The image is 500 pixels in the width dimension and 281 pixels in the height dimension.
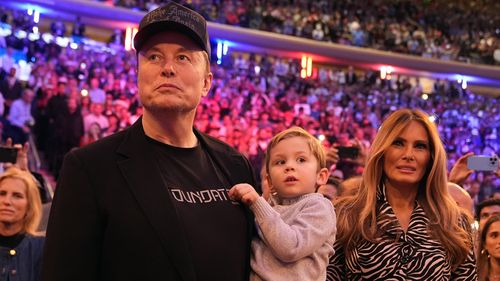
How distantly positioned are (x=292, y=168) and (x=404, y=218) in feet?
2.03

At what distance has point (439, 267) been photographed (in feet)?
8.63

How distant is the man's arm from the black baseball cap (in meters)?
0.44

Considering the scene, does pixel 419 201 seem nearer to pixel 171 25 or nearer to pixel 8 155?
pixel 171 25

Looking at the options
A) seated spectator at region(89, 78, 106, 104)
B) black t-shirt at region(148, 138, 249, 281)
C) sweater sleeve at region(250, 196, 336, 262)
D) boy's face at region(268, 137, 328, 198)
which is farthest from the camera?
seated spectator at region(89, 78, 106, 104)

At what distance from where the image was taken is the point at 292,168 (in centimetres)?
242

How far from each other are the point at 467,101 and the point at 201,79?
23.8m

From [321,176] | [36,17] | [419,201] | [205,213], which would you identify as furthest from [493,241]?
[36,17]

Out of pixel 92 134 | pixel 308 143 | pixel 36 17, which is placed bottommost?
pixel 92 134

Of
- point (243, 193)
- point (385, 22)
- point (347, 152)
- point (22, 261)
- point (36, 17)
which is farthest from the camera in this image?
point (385, 22)

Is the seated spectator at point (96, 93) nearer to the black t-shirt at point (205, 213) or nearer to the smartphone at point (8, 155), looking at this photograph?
the smartphone at point (8, 155)

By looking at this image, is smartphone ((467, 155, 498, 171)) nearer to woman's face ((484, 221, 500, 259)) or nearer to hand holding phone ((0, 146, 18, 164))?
woman's face ((484, 221, 500, 259))

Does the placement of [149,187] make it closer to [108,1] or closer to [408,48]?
[108,1]

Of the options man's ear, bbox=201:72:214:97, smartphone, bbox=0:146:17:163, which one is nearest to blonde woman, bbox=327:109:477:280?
man's ear, bbox=201:72:214:97

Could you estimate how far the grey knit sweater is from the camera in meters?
2.20
